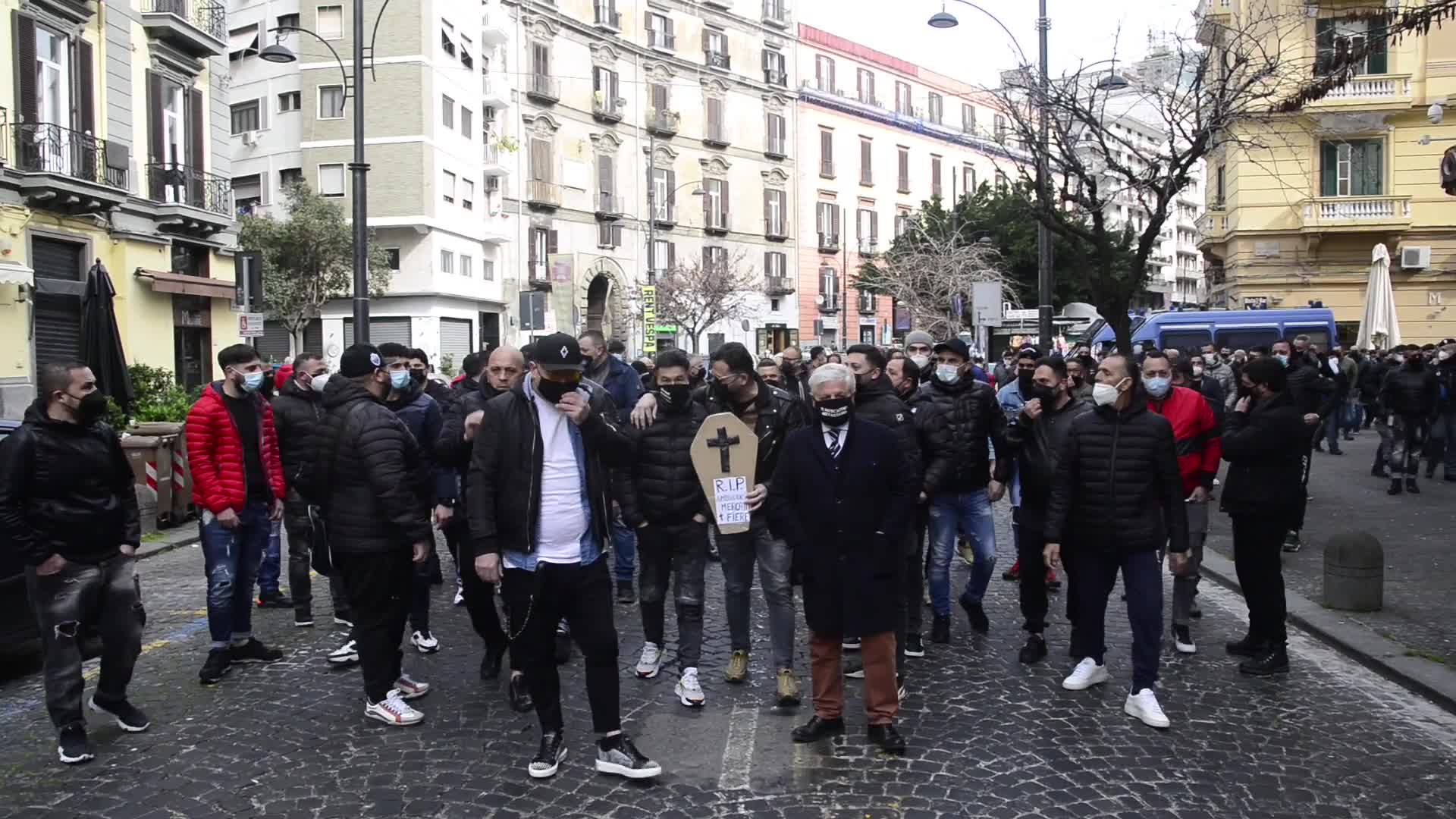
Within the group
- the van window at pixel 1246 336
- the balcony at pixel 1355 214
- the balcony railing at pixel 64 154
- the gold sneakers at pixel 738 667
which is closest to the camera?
the gold sneakers at pixel 738 667

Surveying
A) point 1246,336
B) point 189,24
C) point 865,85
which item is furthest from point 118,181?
point 865,85

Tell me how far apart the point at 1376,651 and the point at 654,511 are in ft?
14.4

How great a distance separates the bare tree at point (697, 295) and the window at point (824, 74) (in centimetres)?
1221

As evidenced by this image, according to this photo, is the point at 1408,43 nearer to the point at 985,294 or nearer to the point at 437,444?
the point at 985,294

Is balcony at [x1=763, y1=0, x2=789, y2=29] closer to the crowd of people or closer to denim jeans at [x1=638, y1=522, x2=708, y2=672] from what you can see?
the crowd of people

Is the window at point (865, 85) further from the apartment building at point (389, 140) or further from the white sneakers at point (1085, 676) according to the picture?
the white sneakers at point (1085, 676)

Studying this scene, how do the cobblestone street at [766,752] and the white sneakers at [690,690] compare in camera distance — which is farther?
the white sneakers at [690,690]

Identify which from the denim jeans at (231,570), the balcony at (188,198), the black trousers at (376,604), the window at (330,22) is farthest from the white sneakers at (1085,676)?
the window at (330,22)

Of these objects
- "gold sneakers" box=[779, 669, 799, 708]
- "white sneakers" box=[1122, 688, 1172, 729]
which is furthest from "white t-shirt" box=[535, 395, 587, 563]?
"white sneakers" box=[1122, 688, 1172, 729]

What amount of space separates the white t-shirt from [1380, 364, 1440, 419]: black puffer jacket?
1256cm

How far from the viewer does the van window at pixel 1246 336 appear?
26.5 metres

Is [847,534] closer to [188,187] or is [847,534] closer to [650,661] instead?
[650,661]

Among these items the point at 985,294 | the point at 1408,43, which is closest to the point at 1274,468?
the point at 985,294

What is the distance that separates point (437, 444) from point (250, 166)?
37.7m
